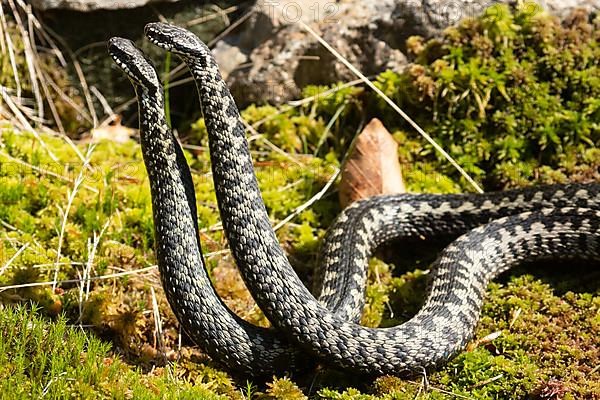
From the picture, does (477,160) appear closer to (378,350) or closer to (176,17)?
(378,350)

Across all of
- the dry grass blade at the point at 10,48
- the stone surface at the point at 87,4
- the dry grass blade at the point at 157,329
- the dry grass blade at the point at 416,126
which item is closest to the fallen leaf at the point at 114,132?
the dry grass blade at the point at 10,48

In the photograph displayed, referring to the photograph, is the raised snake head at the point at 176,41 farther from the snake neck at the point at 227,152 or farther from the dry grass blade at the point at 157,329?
the dry grass blade at the point at 157,329

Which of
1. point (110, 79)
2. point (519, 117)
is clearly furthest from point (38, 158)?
point (519, 117)

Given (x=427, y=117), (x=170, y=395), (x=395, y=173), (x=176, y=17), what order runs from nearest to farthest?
(x=170, y=395), (x=395, y=173), (x=427, y=117), (x=176, y=17)

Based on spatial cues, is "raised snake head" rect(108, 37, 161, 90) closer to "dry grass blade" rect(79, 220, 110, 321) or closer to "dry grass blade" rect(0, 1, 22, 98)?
"dry grass blade" rect(79, 220, 110, 321)

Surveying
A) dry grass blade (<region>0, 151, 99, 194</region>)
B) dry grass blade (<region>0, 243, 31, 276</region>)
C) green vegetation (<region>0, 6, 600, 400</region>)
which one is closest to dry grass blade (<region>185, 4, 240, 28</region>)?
green vegetation (<region>0, 6, 600, 400</region>)

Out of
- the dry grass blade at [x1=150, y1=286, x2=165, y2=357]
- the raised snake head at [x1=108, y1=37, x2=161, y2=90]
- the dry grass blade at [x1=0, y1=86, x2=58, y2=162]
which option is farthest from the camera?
the dry grass blade at [x1=0, y1=86, x2=58, y2=162]

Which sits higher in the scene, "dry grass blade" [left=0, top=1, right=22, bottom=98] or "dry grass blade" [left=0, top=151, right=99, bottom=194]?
"dry grass blade" [left=0, top=1, right=22, bottom=98]
